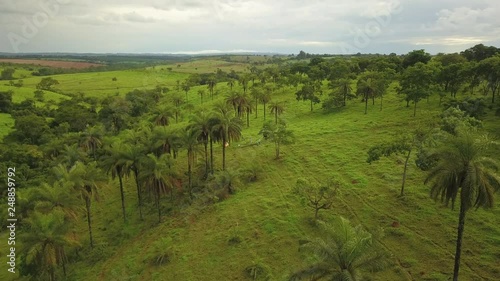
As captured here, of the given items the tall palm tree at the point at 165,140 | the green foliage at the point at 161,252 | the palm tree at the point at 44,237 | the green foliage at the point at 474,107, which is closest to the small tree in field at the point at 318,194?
the green foliage at the point at 161,252

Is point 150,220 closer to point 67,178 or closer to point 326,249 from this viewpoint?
point 67,178

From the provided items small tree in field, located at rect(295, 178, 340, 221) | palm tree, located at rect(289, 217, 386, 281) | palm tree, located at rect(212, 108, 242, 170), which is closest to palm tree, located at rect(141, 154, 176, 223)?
palm tree, located at rect(212, 108, 242, 170)

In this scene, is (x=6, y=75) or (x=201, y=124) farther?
(x=6, y=75)

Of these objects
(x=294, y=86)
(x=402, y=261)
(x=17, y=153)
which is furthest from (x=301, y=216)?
(x=294, y=86)

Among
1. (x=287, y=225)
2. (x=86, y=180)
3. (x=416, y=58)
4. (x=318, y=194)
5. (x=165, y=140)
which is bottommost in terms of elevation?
(x=287, y=225)

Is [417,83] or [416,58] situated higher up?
[416,58]

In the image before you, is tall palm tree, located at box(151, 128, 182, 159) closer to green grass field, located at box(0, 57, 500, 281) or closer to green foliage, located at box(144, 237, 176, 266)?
green grass field, located at box(0, 57, 500, 281)

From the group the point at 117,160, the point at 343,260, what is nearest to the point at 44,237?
the point at 117,160

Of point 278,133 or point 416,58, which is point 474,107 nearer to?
point 278,133
